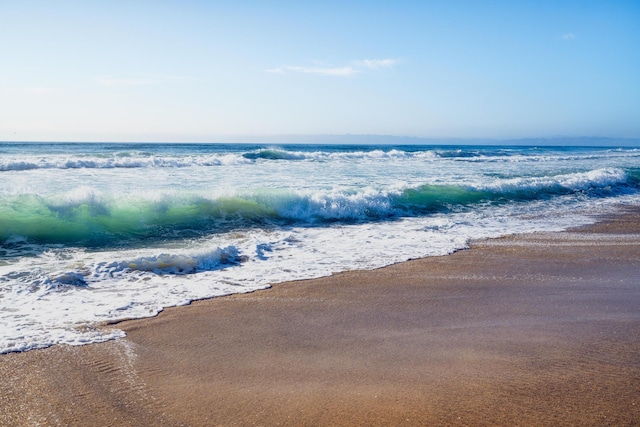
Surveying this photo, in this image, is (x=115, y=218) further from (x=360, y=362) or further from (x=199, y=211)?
(x=360, y=362)

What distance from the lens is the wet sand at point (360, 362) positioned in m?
2.91

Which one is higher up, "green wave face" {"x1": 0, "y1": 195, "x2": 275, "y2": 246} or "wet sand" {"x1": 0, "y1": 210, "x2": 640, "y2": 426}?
"green wave face" {"x1": 0, "y1": 195, "x2": 275, "y2": 246}

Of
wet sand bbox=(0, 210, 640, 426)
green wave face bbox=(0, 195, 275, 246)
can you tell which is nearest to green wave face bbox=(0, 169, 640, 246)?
green wave face bbox=(0, 195, 275, 246)

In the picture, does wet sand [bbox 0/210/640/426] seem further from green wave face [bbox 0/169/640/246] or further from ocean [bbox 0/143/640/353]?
green wave face [bbox 0/169/640/246]

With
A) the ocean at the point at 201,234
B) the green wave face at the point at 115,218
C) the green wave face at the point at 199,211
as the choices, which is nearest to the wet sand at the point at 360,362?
the ocean at the point at 201,234

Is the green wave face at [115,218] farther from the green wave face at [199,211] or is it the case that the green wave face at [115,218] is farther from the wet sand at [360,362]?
the wet sand at [360,362]

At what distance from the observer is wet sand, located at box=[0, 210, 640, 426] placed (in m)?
2.91

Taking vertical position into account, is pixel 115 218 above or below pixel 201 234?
above

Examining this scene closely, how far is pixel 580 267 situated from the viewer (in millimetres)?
6727

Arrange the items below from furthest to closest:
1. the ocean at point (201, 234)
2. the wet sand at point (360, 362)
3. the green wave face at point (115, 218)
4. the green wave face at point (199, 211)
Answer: the green wave face at point (199, 211) → the green wave face at point (115, 218) → the ocean at point (201, 234) → the wet sand at point (360, 362)

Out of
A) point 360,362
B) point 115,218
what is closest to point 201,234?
point 115,218

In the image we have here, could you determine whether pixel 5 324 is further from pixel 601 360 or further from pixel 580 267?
pixel 580 267

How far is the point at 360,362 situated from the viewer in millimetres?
3641

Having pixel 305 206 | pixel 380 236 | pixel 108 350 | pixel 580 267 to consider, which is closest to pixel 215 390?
pixel 108 350
